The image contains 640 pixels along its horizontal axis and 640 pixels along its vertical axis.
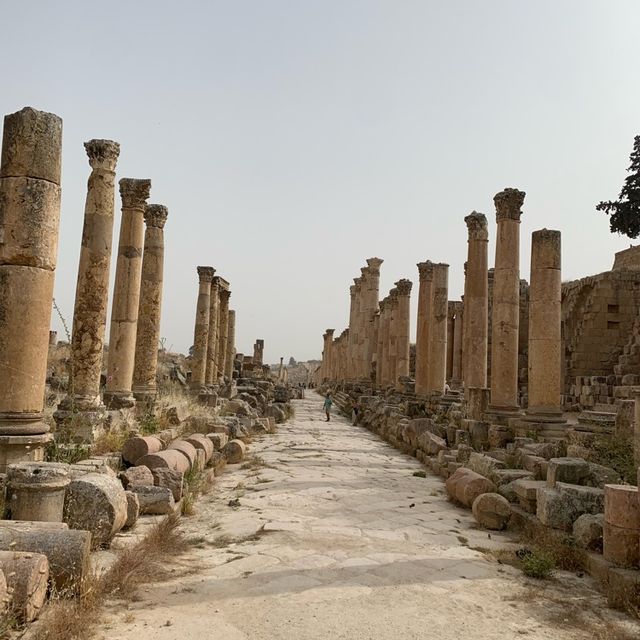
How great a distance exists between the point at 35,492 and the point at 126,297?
8.55 meters

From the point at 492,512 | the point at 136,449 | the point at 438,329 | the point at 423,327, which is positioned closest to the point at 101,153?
the point at 136,449

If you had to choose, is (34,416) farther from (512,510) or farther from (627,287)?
(627,287)

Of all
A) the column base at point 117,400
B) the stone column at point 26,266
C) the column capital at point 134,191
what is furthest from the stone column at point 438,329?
the stone column at point 26,266

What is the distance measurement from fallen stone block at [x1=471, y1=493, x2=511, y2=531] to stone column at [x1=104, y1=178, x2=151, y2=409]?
7942mm

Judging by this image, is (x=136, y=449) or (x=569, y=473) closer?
(x=569, y=473)

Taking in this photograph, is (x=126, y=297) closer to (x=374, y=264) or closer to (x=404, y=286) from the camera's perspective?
(x=404, y=286)

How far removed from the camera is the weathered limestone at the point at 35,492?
5004 mm

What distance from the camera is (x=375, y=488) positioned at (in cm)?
930

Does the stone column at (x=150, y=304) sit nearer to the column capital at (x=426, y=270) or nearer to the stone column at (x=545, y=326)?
the stone column at (x=545, y=326)

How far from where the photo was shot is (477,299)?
1659cm

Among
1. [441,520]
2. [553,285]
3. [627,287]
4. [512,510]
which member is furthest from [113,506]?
[627,287]

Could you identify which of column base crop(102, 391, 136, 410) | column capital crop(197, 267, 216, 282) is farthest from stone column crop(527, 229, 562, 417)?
column capital crop(197, 267, 216, 282)

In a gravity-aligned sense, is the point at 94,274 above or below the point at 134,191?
below

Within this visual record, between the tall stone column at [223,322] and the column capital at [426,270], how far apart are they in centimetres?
919
